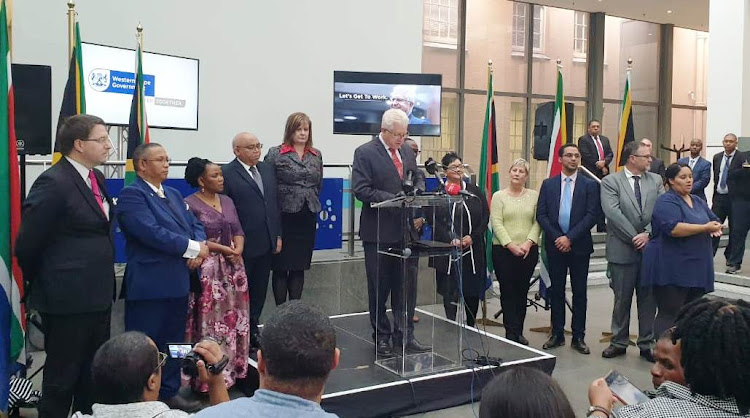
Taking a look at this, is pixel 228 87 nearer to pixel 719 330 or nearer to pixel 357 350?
pixel 357 350

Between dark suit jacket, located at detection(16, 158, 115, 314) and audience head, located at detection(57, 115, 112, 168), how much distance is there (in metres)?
0.07

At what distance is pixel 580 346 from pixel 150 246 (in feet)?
11.6

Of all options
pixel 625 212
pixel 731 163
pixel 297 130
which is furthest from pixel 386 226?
pixel 731 163

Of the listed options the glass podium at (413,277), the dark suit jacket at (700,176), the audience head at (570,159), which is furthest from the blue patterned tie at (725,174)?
the glass podium at (413,277)

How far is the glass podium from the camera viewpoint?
448 cm

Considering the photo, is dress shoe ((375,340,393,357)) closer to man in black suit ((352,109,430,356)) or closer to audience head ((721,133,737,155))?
man in black suit ((352,109,430,356))

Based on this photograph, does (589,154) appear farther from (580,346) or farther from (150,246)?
(150,246)

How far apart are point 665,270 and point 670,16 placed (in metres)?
11.8

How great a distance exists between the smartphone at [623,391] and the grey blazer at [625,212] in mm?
3594

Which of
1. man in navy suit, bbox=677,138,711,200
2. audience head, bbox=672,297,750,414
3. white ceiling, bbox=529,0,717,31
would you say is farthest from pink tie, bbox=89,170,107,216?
white ceiling, bbox=529,0,717,31

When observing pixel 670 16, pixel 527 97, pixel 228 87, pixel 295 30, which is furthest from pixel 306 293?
pixel 670 16

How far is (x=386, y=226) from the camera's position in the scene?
4570 mm

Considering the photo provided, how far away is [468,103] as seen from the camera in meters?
13.5

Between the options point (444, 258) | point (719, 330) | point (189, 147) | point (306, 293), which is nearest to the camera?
point (719, 330)
